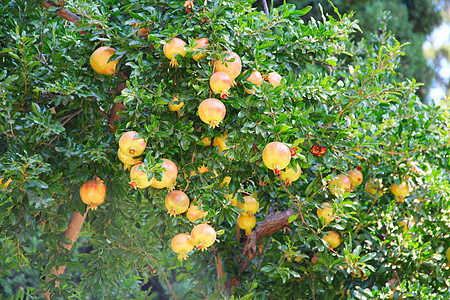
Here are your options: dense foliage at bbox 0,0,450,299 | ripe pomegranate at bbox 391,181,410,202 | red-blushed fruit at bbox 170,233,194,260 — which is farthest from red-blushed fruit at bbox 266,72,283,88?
ripe pomegranate at bbox 391,181,410,202

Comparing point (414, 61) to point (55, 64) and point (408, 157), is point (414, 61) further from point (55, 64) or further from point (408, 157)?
point (55, 64)

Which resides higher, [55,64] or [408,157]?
[55,64]

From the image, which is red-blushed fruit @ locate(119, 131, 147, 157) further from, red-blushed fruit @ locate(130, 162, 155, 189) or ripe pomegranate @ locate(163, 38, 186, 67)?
ripe pomegranate @ locate(163, 38, 186, 67)

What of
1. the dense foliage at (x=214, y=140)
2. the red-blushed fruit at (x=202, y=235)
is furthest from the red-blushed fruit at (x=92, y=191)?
the red-blushed fruit at (x=202, y=235)

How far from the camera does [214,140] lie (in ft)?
4.66

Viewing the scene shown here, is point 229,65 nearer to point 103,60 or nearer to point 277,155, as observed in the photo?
point 277,155

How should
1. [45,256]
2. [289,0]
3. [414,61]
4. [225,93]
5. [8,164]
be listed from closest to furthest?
[225,93], [8,164], [45,256], [289,0], [414,61]

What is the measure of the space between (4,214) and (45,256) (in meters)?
0.46

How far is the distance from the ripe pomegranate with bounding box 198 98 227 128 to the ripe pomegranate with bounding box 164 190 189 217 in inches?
9.8

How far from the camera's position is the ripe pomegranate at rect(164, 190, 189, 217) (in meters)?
1.30

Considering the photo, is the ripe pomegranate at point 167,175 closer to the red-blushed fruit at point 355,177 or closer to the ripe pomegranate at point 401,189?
the red-blushed fruit at point 355,177

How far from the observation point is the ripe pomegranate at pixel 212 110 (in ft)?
3.91

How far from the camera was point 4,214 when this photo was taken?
4.61 ft

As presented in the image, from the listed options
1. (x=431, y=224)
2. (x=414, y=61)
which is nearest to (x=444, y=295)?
(x=431, y=224)
